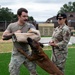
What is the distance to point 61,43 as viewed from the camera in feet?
23.1

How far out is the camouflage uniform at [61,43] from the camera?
23.1ft

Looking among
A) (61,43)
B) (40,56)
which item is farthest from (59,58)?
(40,56)

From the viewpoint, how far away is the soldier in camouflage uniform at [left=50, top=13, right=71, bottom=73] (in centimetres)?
705

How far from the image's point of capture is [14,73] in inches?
265

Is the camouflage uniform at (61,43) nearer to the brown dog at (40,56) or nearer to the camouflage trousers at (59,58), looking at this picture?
the camouflage trousers at (59,58)

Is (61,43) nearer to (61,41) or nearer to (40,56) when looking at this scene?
(61,41)

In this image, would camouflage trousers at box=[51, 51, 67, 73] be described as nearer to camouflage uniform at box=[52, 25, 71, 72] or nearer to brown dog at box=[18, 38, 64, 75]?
camouflage uniform at box=[52, 25, 71, 72]

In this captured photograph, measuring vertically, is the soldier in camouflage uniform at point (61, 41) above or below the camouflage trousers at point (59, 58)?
above

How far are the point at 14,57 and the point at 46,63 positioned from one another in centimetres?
120

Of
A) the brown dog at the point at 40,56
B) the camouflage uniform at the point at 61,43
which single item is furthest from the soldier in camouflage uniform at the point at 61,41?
the brown dog at the point at 40,56

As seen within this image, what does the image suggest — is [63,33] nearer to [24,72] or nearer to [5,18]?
[24,72]

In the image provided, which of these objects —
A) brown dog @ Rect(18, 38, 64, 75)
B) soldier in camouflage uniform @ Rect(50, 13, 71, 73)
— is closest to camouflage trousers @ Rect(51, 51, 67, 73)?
soldier in camouflage uniform @ Rect(50, 13, 71, 73)

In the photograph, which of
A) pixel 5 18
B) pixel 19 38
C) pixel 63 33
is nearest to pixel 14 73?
pixel 19 38

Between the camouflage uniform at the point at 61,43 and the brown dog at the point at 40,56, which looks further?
the camouflage uniform at the point at 61,43
